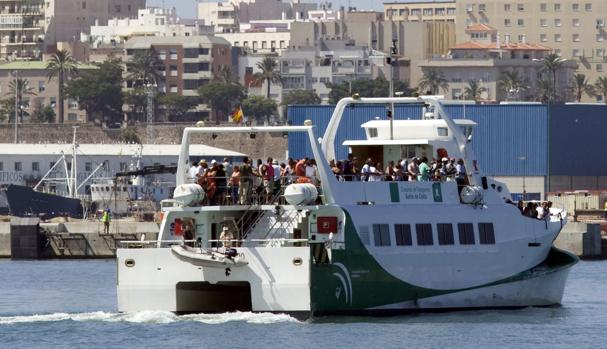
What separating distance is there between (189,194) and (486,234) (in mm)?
7181

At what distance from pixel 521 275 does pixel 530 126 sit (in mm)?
62042

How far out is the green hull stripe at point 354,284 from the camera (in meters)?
42.4

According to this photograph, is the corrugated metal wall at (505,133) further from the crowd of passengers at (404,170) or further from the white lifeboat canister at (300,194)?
the white lifeboat canister at (300,194)

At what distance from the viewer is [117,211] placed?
121 metres

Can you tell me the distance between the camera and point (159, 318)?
139 feet

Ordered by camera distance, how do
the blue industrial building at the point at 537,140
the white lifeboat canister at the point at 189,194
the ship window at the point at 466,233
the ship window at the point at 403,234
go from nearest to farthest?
the white lifeboat canister at the point at 189,194 < the ship window at the point at 403,234 < the ship window at the point at 466,233 < the blue industrial building at the point at 537,140

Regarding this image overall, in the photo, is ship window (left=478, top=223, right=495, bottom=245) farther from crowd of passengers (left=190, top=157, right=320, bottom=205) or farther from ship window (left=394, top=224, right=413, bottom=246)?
crowd of passengers (left=190, top=157, right=320, bottom=205)

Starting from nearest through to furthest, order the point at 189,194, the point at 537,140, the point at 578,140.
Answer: the point at 189,194 < the point at 537,140 < the point at 578,140

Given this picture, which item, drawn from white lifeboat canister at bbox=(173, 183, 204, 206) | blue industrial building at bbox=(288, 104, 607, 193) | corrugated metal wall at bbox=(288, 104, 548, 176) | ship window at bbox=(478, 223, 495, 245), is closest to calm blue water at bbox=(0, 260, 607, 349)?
ship window at bbox=(478, 223, 495, 245)

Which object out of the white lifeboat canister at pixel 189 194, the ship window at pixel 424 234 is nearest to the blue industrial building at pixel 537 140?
the ship window at pixel 424 234

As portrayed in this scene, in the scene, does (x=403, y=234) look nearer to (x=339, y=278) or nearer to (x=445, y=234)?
(x=445, y=234)

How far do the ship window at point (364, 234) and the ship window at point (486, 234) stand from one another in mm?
3457

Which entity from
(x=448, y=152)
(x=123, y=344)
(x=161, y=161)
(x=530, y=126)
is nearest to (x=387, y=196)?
(x=448, y=152)

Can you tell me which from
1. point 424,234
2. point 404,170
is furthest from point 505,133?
point 424,234
